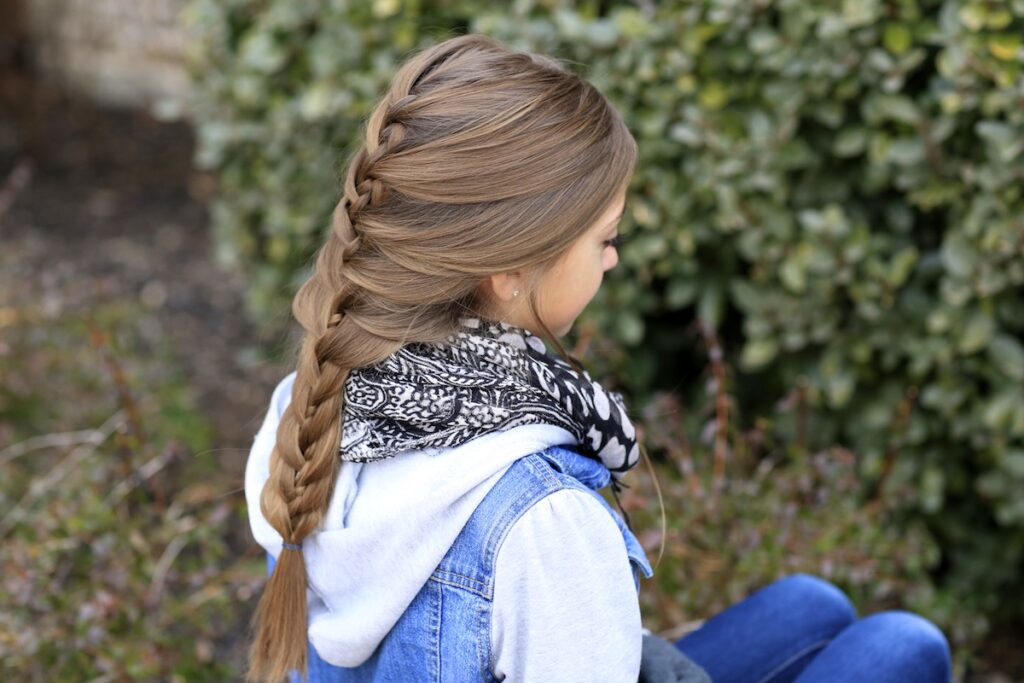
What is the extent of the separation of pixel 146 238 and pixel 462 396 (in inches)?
185

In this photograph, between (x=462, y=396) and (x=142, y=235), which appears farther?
(x=142, y=235)

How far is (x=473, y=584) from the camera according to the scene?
1188 millimetres

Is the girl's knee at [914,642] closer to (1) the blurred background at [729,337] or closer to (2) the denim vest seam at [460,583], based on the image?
(1) the blurred background at [729,337]

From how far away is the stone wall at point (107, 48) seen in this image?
22.1ft

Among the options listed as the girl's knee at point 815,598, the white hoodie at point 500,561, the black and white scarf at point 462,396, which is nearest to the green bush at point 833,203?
the girl's knee at point 815,598

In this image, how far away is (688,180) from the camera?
2543 millimetres

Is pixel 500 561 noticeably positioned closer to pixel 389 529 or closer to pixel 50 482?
pixel 389 529

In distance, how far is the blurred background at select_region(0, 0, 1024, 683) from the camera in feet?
7.02

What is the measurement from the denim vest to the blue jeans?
509 millimetres

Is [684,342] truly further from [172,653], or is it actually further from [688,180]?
[172,653]

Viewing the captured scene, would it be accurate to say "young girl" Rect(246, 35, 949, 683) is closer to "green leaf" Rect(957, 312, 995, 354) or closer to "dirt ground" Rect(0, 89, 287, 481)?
"green leaf" Rect(957, 312, 995, 354)

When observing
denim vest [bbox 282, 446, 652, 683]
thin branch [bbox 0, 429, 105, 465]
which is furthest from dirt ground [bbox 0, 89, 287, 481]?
denim vest [bbox 282, 446, 652, 683]

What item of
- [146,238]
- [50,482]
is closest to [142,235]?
[146,238]

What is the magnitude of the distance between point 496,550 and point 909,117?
1.49m
